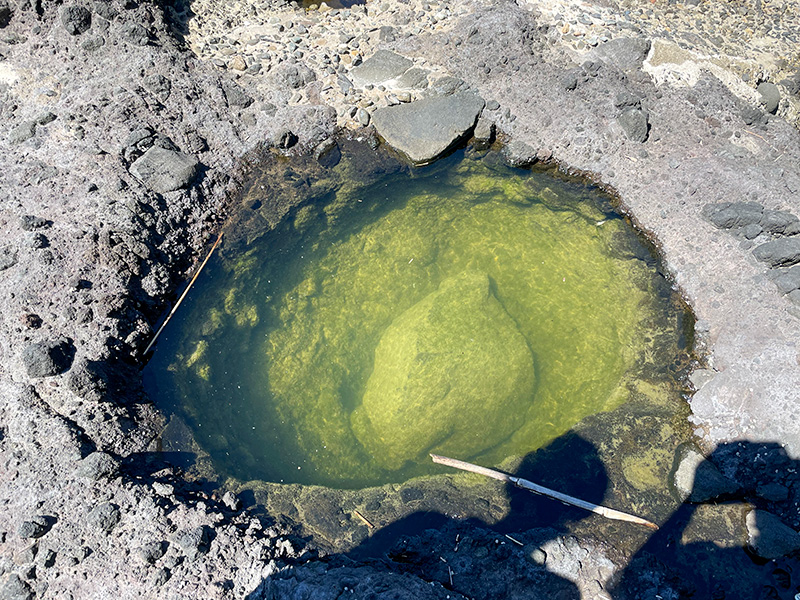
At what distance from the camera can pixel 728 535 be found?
8.75ft

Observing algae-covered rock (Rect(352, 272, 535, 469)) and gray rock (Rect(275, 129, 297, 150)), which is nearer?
algae-covered rock (Rect(352, 272, 535, 469))

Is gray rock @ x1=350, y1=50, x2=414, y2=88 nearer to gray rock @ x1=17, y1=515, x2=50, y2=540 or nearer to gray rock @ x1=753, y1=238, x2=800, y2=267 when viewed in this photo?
gray rock @ x1=753, y1=238, x2=800, y2=267

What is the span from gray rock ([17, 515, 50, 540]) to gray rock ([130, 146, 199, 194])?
2.06 m

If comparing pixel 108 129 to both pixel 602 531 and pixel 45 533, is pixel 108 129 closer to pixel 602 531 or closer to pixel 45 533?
pixel 45 533

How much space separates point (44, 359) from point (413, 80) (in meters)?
3.17

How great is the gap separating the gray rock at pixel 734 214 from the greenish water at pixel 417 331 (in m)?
0.48

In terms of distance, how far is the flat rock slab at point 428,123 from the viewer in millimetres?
3844

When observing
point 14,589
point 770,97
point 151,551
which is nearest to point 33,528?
point 14,589

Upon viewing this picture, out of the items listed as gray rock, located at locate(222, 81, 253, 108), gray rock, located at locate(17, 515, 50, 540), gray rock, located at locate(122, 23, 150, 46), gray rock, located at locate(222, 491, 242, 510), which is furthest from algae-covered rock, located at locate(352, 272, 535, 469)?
gray rock, located at locate(122, 23, 150, 46)

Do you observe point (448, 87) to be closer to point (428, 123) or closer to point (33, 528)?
point (428, 123)

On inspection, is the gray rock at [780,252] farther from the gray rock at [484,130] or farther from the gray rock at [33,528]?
the gray rock at [33,528]

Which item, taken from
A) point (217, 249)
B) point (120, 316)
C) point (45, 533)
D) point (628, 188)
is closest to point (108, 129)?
point (217, 249)

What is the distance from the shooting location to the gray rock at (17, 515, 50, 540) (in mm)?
2326

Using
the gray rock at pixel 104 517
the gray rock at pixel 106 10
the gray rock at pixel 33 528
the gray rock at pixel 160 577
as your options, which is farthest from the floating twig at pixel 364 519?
the gray rock at pixel 106 10
